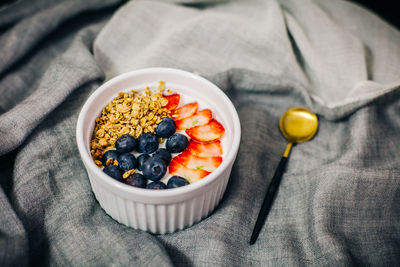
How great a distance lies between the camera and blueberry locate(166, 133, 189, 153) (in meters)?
1.08

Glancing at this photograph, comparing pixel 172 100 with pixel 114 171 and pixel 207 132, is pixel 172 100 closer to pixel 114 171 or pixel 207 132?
pixel 207 132

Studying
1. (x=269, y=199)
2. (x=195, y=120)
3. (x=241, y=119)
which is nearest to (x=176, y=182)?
(x=195, y=120)

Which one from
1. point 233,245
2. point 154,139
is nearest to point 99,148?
point 154,139

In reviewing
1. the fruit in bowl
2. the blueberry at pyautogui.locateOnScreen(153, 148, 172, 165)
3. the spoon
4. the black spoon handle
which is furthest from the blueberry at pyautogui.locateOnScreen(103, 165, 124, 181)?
the spoon

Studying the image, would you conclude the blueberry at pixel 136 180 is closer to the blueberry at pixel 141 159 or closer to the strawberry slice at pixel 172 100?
the blueberry at pixel 141 159

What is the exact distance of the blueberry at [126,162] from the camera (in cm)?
Answer: 103

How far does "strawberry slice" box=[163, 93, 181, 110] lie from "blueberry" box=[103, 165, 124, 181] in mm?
295

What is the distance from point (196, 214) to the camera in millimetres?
1095

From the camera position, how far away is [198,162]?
1.08 meters

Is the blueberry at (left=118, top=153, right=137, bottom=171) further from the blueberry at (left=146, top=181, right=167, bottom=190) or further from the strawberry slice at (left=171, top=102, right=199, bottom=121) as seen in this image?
the strawberry slice at (left=171, top=102, right=199, bottom=121)

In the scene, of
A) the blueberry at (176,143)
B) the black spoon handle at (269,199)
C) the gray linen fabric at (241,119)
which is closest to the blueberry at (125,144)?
the blueberry at (176,143)

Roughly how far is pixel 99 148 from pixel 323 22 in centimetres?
104

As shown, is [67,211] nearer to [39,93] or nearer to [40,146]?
[40,146]

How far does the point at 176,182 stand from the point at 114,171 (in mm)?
169
